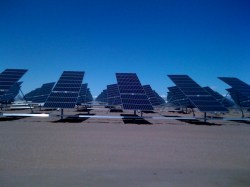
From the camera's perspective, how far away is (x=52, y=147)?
9.85 metres

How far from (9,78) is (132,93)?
11439mm

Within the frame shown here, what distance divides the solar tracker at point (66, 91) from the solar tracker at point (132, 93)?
4.05 m

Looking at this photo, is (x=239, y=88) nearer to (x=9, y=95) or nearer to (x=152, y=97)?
(x=152, y=97)

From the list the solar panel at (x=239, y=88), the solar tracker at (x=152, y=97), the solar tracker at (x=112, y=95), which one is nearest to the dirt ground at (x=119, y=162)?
the solar panel at (x=239, y=88)

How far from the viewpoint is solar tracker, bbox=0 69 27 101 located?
21.7 metres

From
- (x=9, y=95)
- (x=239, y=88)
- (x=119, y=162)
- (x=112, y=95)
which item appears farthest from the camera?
(x=112, y=95)

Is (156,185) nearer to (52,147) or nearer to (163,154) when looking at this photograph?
(163,154)

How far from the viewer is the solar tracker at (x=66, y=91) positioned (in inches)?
800

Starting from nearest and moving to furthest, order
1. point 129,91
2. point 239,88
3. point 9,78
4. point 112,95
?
point 9,78 < point 129,91 < point 239,88 < point 112,95

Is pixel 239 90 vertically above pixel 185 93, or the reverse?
pixel 239 90

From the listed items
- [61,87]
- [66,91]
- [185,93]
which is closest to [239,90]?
→ [185,93]

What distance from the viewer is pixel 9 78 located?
2320cm

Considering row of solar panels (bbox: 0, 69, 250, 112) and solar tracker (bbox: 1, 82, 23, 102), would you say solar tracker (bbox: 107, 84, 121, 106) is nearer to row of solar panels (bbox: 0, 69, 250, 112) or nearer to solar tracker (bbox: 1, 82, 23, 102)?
row of solar panels (bbox: 0, 69, 250, 112)

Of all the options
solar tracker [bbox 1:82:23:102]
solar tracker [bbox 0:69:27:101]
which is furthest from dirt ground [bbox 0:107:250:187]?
solar tracker [bbox 1:82:23:102]
